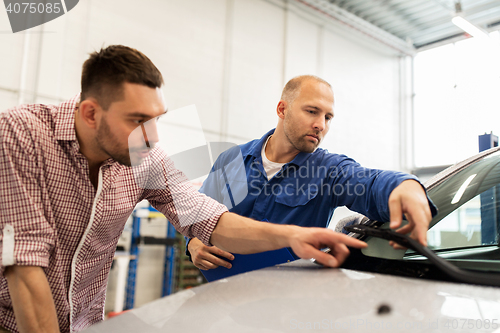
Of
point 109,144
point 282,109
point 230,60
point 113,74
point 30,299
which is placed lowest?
point 30,299

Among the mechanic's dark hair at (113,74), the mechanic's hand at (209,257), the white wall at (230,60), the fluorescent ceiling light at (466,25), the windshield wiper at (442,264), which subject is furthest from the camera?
the fluorescent ceiling light at (466,25)

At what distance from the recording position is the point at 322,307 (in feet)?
2.23

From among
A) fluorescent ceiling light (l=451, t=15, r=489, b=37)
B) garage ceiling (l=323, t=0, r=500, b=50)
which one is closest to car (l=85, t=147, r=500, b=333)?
fluorescent ceiling light (l=451, t=15, r=489, b=37)

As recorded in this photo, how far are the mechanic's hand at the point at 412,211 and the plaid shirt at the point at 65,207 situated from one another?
0.56 m

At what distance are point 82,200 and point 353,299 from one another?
0.81m

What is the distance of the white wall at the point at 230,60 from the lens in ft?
16.0

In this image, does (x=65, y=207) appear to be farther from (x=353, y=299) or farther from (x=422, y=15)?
(x=422, y=15)

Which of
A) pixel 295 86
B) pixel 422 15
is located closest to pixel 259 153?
pixel 295 86

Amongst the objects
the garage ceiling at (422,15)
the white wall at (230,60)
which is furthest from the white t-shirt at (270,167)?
the garage ceiling at (422,15)

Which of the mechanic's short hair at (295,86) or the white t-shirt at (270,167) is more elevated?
the mechanic's short hair at (295,86)

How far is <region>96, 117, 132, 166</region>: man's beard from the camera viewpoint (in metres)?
1.07

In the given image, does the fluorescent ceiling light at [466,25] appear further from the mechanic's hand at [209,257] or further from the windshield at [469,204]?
the mechanic's hand at [209,257]

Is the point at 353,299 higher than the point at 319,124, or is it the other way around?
the point at 319,124

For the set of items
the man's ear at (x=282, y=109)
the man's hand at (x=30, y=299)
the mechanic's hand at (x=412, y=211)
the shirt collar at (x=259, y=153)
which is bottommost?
the man's hand at (x=30, y=299)
